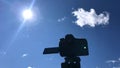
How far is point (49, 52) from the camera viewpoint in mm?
5148

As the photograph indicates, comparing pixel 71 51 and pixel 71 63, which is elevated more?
pixel 71 51

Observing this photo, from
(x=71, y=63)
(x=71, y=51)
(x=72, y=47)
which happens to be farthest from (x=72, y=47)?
(x=71, y=63)

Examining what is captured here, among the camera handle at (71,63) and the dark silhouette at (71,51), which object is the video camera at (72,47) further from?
the camera handle at (71,63)

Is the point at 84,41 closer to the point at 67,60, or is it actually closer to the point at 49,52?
the point at 67,60

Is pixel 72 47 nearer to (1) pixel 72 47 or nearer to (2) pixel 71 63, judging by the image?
(1) pixel 72 47

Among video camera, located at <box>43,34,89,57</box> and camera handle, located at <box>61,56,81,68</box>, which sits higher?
video camera, located at <box>43,34,89,57</box>

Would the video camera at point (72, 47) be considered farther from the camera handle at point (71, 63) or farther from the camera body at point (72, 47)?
the camera handle at point (71, 63)

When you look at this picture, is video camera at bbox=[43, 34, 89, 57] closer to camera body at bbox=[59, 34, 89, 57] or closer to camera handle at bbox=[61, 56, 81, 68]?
camera body at bbox=[59, 34, 89, 57]

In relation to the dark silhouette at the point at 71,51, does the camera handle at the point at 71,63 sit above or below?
below

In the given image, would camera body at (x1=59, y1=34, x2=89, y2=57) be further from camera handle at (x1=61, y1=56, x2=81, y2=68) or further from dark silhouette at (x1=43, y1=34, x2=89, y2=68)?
camera handle at (x1=61, y1=56, x2=81, y2=68)

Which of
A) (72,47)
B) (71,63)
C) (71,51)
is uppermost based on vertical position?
(72,47)

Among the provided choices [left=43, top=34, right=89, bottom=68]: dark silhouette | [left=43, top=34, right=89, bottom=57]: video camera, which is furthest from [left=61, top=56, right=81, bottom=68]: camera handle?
[left=43, top=34, right=89, bottom=57]: video camera

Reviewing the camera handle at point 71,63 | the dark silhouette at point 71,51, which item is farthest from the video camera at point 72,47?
the camera handle at point 71,63

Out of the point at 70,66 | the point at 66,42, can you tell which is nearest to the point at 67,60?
the point at 70,66
